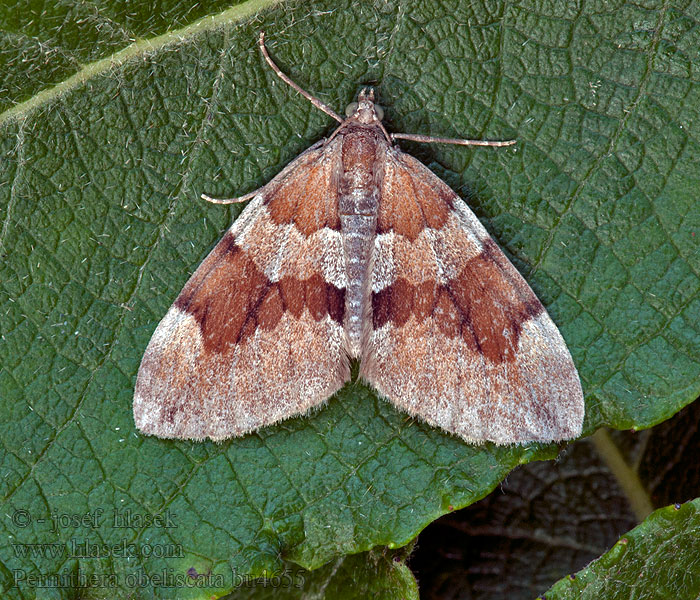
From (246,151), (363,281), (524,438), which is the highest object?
(246,151)

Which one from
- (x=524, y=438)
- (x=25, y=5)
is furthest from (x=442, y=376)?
(x=25, y=5)

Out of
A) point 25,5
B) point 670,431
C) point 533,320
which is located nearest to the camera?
point 25,5

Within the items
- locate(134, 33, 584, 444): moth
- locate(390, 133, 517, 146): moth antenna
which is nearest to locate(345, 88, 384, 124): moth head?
locate(134, 33, 584, 444): moth

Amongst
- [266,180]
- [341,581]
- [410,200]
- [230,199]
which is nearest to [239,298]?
[230,199]

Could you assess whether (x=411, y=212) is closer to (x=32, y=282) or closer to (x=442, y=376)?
(x=442, y=376)

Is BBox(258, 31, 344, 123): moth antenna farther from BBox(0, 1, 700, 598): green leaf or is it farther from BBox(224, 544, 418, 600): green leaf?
BBox(224, 544, 418, 600): green leaf

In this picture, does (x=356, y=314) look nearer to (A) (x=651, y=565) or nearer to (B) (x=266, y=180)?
(B) (x=266, y=180)

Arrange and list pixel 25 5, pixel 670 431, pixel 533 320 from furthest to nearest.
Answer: pixel 670 431, pixel 533 320, pixel 25 5
